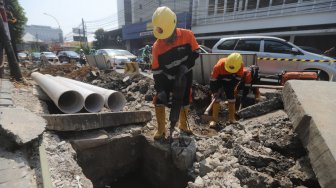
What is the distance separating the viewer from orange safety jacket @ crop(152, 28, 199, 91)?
3105 millimetres

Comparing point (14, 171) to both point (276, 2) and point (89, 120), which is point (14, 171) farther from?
point (276, 2)

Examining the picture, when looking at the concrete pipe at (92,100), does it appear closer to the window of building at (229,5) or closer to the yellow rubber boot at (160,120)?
the yellow rubber boot at (160,120)

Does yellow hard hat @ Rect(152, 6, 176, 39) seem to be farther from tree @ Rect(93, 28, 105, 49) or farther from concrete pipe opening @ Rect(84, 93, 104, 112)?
tree @ Rect(93, 28, 105, 49)

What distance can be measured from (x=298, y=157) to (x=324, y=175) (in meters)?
0.77

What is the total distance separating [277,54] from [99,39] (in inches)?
1337

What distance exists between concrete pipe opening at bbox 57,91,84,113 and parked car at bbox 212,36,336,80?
5971mm

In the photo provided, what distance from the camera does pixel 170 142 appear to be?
321cm

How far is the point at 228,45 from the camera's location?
8.05 meters

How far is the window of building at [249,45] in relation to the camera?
7508mm

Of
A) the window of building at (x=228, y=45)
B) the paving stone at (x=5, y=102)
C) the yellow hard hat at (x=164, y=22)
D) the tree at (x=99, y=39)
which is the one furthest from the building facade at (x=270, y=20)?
the tree at (x=99, y=39)

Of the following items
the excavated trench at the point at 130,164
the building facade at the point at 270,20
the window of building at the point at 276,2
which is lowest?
the excavated trench at the point at 130,164

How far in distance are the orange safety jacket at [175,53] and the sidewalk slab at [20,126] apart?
1.64 metres

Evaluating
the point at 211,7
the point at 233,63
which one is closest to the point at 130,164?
the point at 233,63

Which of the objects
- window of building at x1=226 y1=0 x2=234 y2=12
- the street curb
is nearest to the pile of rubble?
the street curb
